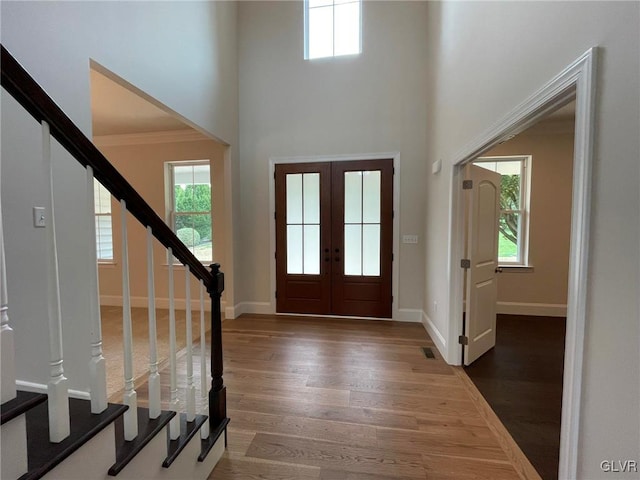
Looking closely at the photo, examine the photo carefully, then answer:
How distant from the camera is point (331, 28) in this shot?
4.14 metres

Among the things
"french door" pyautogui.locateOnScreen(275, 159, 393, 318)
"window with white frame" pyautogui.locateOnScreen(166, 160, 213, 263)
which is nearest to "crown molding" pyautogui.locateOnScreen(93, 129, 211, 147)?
"window with white frame" pyautogui.locateOnScreen(166, 160, 213, 263)

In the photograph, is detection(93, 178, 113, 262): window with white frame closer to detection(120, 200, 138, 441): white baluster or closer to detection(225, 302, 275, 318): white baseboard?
detection(225, 302, 275, 318): white baseboard

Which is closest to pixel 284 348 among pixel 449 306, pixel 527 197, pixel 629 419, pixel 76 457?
pixel 449 306

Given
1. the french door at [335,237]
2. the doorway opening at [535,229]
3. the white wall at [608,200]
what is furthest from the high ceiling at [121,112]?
the doorway opening at [535,229]

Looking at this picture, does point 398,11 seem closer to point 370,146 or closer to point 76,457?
point 370,146

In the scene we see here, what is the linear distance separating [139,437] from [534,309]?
512 centimetres

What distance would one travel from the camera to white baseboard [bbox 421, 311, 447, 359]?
297 cm

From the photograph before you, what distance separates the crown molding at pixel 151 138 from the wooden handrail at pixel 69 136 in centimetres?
372

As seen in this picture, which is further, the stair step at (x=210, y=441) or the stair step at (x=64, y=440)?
the stair step at (x=210, y=441)

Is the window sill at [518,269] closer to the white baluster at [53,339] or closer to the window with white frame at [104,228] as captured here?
the white baluster at [53,339]

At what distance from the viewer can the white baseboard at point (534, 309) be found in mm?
4320

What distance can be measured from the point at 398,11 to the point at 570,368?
447 cm

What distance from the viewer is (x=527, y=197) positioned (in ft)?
14.3

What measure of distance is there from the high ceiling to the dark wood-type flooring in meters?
4.13
